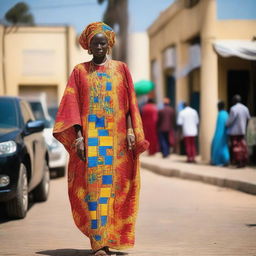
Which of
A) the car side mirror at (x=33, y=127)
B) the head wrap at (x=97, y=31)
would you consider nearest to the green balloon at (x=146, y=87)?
the car side mirror at (x=33, y=127)

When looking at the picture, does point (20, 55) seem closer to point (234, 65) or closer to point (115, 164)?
point (234, 65)

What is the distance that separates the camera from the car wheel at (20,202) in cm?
844

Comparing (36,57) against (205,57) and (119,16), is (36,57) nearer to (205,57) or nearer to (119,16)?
(119,16)

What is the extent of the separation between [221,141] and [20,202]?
886 centimetres

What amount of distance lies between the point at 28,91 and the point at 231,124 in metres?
25.9

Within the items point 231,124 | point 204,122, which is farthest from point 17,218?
point 204,122

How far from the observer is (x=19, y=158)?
8.46 metres

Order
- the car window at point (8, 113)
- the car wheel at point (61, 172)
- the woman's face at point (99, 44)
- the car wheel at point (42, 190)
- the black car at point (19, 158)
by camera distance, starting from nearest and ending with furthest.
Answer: the woman's face at point (99, 44) < the black car at point (19, 158) < the car window at point (8, 113) < the car wheel at point (42, 190) < the car wheel at point (61, 172)

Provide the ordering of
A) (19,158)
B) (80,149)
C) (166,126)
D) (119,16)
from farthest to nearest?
(119,16), (166,126), (19,158), (80,149)

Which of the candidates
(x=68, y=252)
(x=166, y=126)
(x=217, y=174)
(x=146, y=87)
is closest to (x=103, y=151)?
(x=68, y=252)

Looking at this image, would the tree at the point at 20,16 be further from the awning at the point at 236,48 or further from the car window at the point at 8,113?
the car window at the point at 8,113

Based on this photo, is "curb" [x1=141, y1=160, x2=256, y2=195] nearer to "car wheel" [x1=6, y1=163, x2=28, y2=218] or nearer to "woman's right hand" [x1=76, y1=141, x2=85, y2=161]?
"car wheel" [x1=6, y1=163, x2=28, y2=218]

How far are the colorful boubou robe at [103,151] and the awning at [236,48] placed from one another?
11161 millimetres

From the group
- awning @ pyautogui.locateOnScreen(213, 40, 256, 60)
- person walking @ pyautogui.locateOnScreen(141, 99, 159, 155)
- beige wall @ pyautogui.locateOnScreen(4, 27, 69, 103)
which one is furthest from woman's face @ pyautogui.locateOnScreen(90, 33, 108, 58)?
beige wall @ pyautogui.locateOnScreen(4, 27, 69, 103)
